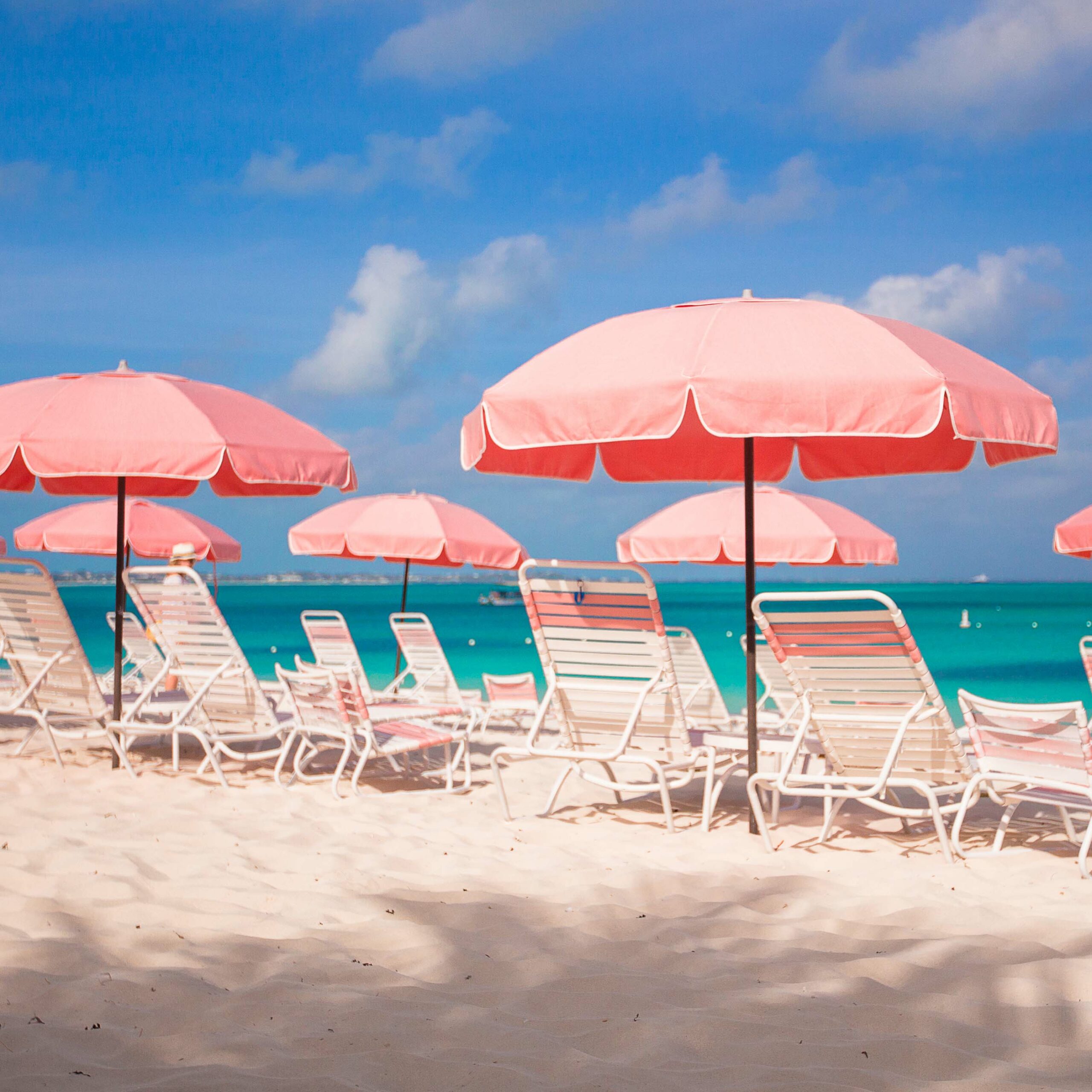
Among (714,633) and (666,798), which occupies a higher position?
(666,798)

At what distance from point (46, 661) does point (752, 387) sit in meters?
4.36

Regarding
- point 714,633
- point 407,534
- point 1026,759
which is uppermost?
point 407,534

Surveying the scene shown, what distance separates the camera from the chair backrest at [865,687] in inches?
166

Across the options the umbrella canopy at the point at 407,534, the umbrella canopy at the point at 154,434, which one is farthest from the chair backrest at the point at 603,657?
the umbrella canopy at the point at 407,534

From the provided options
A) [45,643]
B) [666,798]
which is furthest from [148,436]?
[666,798]

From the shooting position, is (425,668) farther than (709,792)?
Yes

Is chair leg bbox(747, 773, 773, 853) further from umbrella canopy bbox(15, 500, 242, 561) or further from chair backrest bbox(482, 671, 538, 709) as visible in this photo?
umbrella canopy bbox(15, 500, 242, 561)

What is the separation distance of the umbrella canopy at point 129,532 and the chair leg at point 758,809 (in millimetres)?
7215

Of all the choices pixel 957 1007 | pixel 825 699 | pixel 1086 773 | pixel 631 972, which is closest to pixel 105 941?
pixel 631 972

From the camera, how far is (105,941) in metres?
2.99

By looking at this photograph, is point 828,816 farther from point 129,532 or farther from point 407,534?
point 129,532

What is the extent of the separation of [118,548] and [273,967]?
3.90m

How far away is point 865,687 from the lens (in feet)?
14.3

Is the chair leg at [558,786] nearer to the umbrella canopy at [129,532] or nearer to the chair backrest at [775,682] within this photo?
the chair backrest at [775,682]
